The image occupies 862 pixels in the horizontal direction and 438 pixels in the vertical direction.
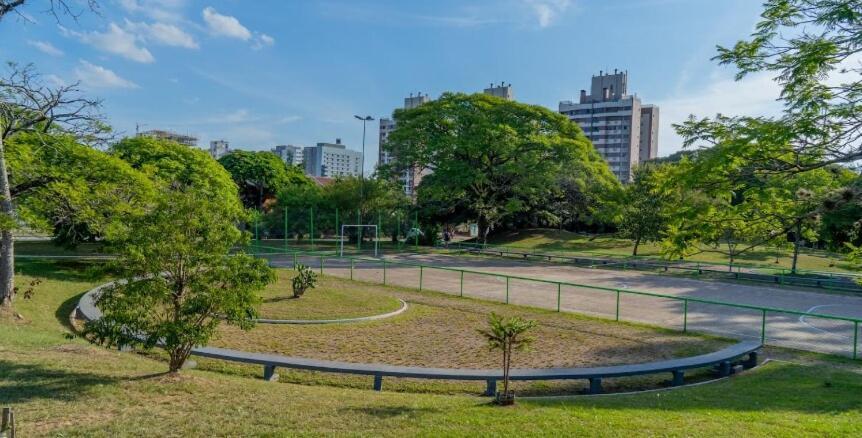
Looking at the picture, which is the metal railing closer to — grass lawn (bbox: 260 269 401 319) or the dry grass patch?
the dry grass patch

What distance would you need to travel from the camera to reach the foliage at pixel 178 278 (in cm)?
933

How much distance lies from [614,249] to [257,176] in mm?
37137

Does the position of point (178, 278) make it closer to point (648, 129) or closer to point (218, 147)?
point (648, 129)

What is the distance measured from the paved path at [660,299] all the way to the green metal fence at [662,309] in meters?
0.03

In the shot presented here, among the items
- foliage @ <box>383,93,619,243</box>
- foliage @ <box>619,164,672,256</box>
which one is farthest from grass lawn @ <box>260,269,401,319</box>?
foliage @ <box>619,164,672,256</box>

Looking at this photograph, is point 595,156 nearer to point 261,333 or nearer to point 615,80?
point 261,333

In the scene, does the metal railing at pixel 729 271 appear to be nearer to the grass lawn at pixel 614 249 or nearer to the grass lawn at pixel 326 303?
the grass lawn at pixel 614 249

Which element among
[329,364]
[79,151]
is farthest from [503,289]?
[79,151]

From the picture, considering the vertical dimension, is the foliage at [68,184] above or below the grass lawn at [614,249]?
above

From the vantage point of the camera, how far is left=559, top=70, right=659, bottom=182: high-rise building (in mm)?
117562

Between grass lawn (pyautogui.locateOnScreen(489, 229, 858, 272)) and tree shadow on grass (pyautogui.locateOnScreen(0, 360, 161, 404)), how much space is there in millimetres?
32337

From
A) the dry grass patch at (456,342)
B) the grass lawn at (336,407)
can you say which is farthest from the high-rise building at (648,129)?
the grass lawn at (336,407)

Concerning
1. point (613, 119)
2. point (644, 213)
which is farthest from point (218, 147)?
point (644, 213)

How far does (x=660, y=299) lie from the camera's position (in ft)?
73.9
